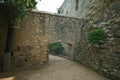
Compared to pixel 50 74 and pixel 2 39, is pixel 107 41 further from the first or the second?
pixel 2 39

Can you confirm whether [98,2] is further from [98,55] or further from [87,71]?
[87,71]

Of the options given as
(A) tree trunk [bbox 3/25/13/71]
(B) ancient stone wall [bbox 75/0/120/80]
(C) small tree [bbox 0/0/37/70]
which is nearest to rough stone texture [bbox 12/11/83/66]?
(A) tree trunk [bbox 3/25/13/71]

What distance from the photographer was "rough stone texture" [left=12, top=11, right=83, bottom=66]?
848cm

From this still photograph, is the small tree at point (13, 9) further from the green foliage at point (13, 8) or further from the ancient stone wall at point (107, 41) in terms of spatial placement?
the ancient stone wall at point (107, 41)

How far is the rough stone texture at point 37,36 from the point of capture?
848cm

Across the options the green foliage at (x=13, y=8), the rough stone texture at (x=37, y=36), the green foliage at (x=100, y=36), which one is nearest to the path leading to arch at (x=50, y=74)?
the rough stone texture at (x=37, y=36)

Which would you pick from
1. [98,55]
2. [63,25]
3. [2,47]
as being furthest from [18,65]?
[98,55]

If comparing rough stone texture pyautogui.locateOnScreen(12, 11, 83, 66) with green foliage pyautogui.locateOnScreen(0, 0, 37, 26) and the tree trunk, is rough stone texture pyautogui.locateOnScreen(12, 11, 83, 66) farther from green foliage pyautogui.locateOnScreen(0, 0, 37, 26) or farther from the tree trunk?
green foliage pyautogui.locateOnScreen(0, 0, 37, 26)

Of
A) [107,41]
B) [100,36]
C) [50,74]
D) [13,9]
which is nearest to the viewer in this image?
[107,41]

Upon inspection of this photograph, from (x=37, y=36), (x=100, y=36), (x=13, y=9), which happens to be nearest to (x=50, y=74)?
(x=37, y=36)

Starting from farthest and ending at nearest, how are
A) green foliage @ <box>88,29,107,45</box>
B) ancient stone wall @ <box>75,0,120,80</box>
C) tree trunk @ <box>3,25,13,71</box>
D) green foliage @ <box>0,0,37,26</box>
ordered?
tree trunk @ <box>3,25,13,71</box>
green foliage @ <box>88,29,107,45</box>
green foliage @ <box>0,0,37,26</box>
ancient stone wall @ <box>75,0,120,80</box>

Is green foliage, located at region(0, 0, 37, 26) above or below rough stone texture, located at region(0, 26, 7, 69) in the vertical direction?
above

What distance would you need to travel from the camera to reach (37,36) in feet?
29.0

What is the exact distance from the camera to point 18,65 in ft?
27.5
